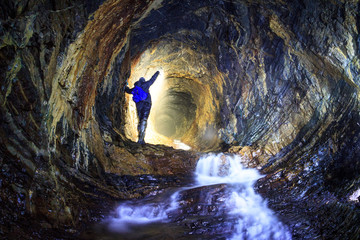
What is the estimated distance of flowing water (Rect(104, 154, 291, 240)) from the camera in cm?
341

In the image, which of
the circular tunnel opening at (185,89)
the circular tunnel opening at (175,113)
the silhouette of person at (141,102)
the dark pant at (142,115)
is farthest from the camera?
the circular tunnel opening at (175,113)

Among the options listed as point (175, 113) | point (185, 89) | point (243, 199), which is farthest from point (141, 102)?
point (175, 113)

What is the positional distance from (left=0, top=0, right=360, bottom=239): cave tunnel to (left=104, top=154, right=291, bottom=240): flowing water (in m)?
0.10

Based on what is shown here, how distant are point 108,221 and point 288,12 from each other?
18.6 feet

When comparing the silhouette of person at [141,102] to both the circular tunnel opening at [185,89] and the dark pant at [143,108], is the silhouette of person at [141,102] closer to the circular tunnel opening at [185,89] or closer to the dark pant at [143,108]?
the dark pant at [143,108]

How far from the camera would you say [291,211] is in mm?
→ 3990

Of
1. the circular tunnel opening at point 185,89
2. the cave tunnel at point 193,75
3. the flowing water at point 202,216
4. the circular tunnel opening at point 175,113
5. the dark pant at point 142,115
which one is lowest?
the flowing water at point 202,216

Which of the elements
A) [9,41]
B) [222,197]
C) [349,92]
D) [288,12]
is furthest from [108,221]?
[288,12]

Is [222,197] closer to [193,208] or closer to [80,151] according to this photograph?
[193,208]

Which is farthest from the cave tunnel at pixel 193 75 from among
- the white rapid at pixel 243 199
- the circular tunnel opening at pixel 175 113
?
the circular tunnel opening at pixel 175 113

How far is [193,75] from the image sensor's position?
9.25 metres

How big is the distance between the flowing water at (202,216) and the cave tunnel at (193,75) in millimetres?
105

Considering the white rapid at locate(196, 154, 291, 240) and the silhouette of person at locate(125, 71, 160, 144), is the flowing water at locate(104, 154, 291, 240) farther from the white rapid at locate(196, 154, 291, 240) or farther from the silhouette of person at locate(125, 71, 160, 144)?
the silhouette of person at locate(125, 71, 160, 144)

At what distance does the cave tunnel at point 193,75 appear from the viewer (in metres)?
2.86
